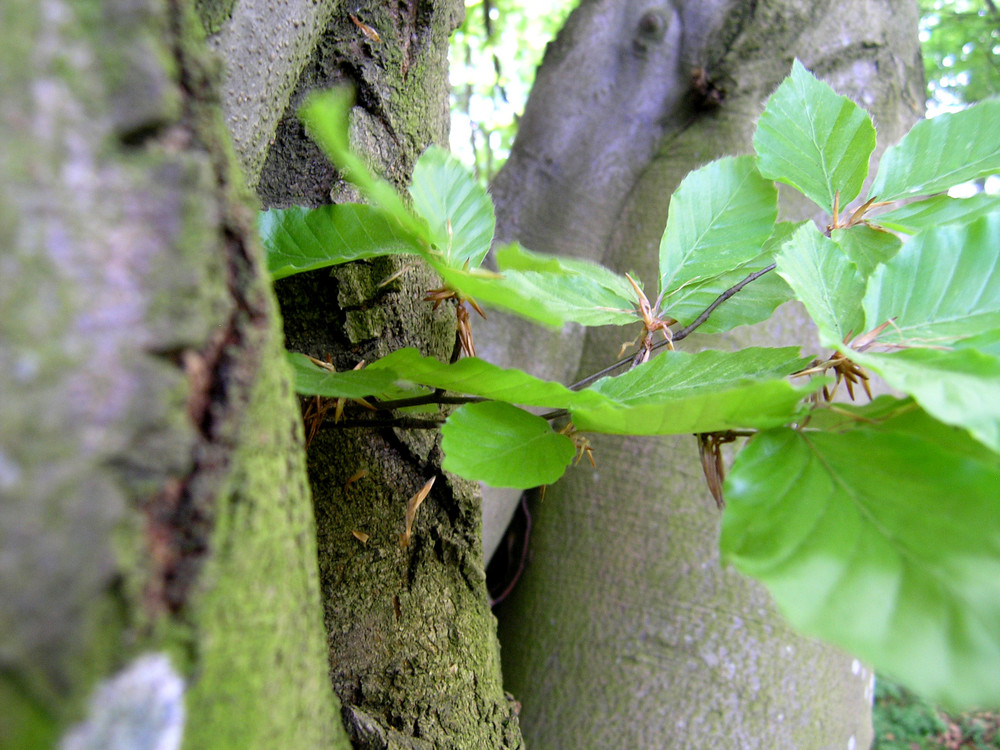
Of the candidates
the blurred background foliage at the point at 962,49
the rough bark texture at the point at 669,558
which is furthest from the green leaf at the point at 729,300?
the blurred background foliage at the point at 962,49

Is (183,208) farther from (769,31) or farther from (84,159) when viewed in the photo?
(769,31)

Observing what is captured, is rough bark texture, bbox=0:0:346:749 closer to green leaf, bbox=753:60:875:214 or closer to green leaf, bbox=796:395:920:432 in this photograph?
green leaf, bbox=796:395:920:432

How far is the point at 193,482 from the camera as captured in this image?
23 cm

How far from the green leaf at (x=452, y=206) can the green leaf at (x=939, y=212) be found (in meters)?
0.34

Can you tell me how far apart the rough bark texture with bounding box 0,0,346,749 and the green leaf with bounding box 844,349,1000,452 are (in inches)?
11.6

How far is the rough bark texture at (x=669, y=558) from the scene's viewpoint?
0.96m

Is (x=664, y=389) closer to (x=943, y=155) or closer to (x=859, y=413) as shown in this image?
(x=859, y=413)

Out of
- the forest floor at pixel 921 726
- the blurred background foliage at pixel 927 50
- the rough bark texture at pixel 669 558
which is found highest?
the blurred background foliage at pixel 927 50

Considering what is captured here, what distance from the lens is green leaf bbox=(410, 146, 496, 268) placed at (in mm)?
414

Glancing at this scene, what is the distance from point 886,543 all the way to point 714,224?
1.00ft

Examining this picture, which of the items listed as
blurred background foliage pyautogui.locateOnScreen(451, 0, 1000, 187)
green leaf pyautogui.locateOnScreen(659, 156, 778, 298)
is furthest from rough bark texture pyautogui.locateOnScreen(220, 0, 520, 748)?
blurred background foliage pyautogui.locateOnScreen(451, 0, 1000, 187)

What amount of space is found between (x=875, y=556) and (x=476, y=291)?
0.75ft

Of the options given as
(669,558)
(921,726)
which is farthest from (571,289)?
(921,726)

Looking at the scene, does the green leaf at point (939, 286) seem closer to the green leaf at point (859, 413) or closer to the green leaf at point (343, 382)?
the green leaf at point (859, 413)
